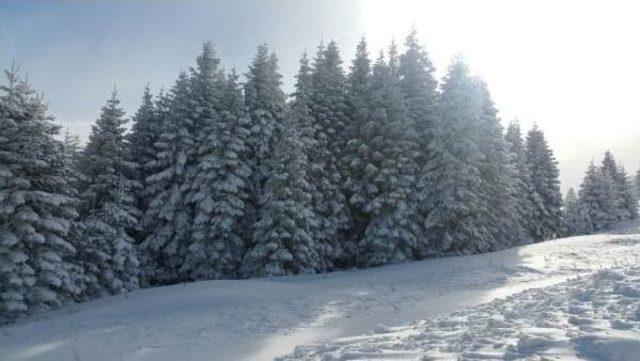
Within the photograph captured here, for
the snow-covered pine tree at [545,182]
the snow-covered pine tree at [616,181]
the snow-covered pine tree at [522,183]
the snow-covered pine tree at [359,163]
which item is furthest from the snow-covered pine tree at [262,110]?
the snow-covered pine tree at [616,181]

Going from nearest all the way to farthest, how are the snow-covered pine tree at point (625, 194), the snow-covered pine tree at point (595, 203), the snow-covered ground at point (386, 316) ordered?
the snow-covered ground at point (386, 316)
the snow-covered pine tree at point (595, 203)
the snow-covered pine tree at point (625, 194)

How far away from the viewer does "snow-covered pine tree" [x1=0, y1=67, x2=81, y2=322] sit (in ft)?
70.1

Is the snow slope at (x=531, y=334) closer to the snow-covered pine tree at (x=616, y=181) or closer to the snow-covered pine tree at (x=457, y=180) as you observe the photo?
the snow-covered pine tree at (x=457, y=180)

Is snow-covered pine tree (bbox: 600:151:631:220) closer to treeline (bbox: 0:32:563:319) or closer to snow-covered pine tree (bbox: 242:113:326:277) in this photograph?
treeline (bbox: 0:32:563:319)

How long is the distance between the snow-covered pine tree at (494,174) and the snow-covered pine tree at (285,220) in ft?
38.0

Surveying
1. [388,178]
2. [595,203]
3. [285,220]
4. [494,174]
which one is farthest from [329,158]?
[595,203]

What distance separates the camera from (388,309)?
650 inches

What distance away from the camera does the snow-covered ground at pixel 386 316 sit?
748 cm

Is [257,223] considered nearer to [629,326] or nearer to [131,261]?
[131,261]

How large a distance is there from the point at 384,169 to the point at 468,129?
594 cm

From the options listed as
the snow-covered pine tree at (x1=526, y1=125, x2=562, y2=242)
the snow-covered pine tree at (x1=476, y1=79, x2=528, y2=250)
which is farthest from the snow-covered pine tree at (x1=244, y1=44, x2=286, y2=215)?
the snow-covered pine tree at (x1=526, y1=125, x2=562, y2=242)

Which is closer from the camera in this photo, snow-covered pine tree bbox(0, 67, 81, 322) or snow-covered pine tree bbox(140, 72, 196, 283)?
snow-covered pine tree bbox(0, 67, 81, 322)

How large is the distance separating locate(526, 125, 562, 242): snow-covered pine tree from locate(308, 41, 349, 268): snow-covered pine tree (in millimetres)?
24736

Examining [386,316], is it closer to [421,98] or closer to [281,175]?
[281,175]
